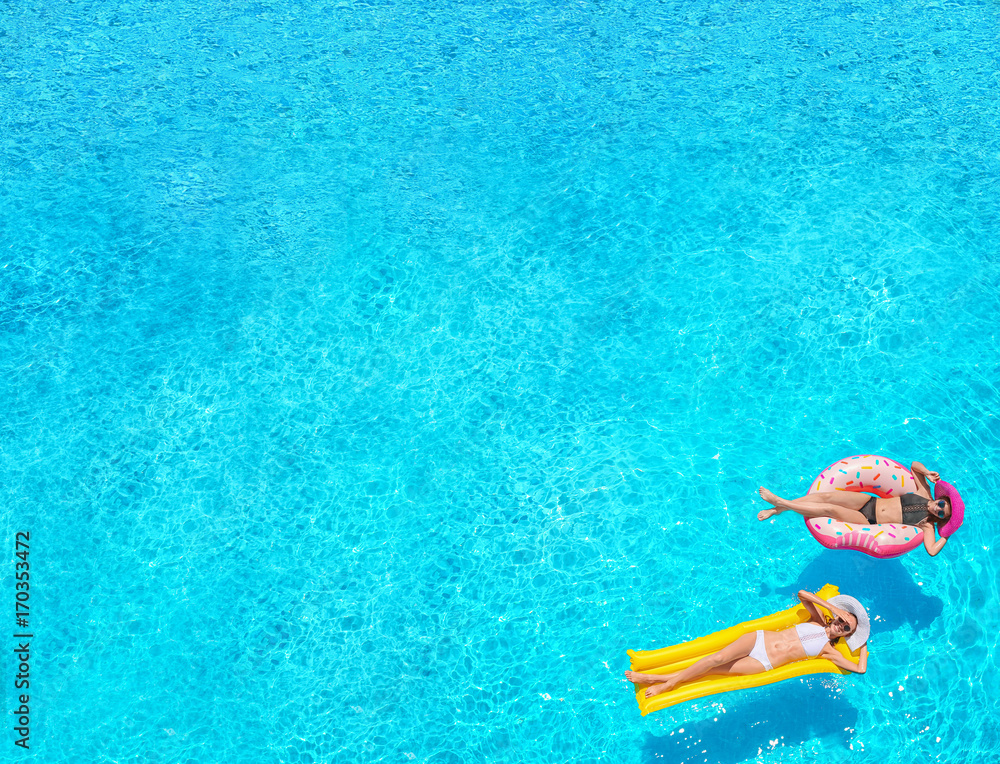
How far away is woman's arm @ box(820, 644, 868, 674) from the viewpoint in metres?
5.02

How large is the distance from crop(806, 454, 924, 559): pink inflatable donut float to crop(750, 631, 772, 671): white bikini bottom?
28.9 inches

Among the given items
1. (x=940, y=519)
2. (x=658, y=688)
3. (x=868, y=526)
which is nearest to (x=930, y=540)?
(x=940, y=519)

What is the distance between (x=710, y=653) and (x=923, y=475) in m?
1.85

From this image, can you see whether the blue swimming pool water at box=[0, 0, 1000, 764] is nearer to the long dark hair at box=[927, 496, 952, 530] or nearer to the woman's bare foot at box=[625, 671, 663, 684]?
the woman's bare foot at box=[625, 671, 663, 684]

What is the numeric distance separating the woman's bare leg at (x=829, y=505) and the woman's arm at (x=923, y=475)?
14.0 inches

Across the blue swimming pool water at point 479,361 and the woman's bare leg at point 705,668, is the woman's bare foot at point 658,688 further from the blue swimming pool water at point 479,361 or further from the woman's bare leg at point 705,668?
the blue swimming pool water at point 479,361

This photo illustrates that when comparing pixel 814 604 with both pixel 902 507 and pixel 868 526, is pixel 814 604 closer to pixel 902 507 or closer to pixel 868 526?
pixel 868 526

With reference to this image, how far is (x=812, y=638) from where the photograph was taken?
519cm

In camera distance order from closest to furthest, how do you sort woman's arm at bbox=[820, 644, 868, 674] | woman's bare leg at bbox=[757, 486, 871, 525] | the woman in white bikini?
1. woman's arm at bbox=[820, 644, 868, 674]
2. the woman in white bikini
3. woman's bare leg at bbox=[757, 486, 871, 525]

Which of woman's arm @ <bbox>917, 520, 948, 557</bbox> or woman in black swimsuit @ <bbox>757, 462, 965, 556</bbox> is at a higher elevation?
woman in black swimsuit @ <bbox>757, 462, 965, 556</bbox>

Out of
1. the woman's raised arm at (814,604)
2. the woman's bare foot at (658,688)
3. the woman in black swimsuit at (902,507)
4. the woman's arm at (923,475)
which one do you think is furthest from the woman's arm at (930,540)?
the woman's bare foot at (658,688)

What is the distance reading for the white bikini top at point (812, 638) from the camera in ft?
16.9

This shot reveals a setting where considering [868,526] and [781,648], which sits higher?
[868,526]

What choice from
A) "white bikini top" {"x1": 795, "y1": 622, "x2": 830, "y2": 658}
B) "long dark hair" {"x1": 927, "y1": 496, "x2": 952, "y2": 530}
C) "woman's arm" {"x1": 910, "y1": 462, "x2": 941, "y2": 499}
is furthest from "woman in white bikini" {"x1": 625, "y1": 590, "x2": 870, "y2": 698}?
"woman's arm" {"x1": 910, "y1": 462, "x2": 941, "y2": 499}
